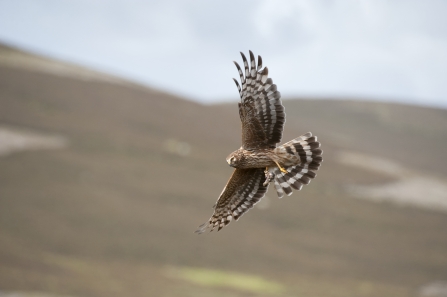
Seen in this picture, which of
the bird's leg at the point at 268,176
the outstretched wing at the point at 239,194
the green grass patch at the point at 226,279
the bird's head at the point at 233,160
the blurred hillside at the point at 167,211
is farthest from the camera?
the blurred hillside at the point at 167,211

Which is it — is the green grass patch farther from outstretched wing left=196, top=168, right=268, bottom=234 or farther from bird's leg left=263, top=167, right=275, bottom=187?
bird's leg left=263, top=167, right=275, bottom=187

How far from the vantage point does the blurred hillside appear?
133 ft

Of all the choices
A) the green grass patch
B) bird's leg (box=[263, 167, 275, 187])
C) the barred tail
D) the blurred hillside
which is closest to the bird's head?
bird's leg (box=[263, 167, 275, 187])

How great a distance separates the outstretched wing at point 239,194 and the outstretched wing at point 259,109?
1.04 m

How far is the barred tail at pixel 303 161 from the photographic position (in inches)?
415

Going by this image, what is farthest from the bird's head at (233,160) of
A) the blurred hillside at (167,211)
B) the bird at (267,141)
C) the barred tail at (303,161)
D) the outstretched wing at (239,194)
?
the blurred hillside at (167,211)

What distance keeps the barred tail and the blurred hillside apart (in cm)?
2565

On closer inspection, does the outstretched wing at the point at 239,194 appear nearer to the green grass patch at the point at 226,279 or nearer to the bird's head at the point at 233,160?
the bird's head at the point at 233,160

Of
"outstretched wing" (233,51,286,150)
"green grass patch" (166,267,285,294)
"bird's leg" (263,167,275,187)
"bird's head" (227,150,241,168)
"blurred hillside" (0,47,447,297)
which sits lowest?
"bird's leg" (263,167,275,187)

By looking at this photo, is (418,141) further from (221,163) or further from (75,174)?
(75,174)

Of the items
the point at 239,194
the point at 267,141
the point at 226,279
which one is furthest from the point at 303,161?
the point at 226,279

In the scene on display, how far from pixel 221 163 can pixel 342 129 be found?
3282 centimetres

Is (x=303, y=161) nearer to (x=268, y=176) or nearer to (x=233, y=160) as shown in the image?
(x=268, y=176)

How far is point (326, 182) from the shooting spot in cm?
6066
